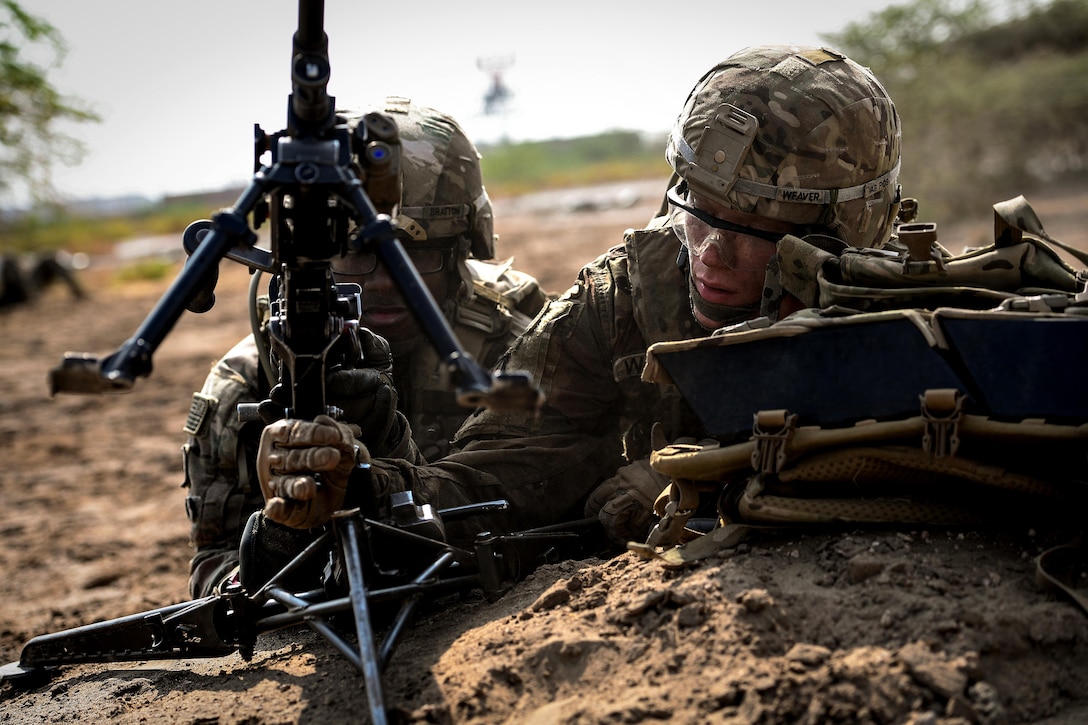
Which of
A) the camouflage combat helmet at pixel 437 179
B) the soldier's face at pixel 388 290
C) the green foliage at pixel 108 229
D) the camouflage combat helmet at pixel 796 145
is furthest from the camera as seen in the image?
the green foliage at pixel 108 229

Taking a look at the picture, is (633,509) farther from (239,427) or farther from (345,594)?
(239,427)

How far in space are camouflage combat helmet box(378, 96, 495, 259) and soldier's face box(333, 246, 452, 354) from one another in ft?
0.38

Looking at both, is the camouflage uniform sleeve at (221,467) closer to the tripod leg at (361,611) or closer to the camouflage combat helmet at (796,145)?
the tripod leg at (361,611)

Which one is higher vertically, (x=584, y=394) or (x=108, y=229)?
(x=584, y=394)

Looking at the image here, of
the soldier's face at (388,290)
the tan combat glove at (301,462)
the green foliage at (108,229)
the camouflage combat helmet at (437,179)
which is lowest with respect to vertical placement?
the green foliage at (108,229)

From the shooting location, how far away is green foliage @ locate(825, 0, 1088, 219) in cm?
1900

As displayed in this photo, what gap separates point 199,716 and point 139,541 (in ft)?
14.6

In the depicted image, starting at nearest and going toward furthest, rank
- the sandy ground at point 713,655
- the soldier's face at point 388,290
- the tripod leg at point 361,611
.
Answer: the sandy ground at point 713,655, the tripod leg at point 361,611, the soldier's face at point 388,290

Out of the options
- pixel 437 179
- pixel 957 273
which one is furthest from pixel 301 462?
pixel 437 179

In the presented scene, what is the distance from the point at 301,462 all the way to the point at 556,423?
1517mm

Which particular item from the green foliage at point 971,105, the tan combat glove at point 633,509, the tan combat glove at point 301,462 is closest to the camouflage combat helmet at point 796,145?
the tan combat glove at point 633,509

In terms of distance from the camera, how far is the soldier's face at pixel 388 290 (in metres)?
4.23

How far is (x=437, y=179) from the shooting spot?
4.55 meters

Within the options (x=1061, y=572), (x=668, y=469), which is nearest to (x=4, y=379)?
(x=668, y=469)
